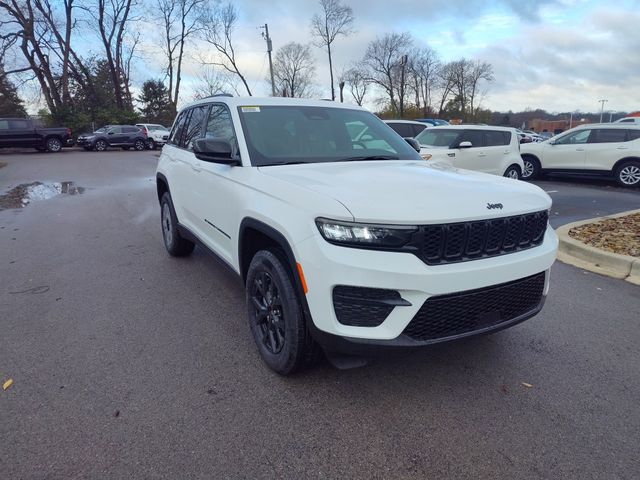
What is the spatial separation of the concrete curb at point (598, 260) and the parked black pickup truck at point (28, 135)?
2995 cm

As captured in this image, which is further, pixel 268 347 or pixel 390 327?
pixel 268 347

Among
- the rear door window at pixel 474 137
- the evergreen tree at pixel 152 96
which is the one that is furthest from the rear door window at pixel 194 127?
the evergreen tree at pixel 152 96

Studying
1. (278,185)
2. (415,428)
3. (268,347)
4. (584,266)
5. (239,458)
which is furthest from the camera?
(584,266)

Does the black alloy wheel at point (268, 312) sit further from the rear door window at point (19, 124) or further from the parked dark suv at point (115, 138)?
the parked dark suv at point (115, 138)

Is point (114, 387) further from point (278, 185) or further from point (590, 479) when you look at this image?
point (590, 479)

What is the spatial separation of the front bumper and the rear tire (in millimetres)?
12892

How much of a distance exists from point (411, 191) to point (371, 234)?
451 mm

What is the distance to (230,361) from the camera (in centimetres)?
317

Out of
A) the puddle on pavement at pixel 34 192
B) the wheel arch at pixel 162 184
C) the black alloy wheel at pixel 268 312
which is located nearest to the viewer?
the black alloy wheel at pixel 268 312

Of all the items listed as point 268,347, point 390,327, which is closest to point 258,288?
point 268,347

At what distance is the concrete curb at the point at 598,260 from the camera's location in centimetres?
481

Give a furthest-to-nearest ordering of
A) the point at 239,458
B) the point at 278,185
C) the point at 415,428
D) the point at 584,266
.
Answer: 1. the point at 584,266
2. the point at 278,185
3. the point at 415,428
4. the point at 239,458

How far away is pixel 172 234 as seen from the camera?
5.50 meters

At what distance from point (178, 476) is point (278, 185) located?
171 centimetres
